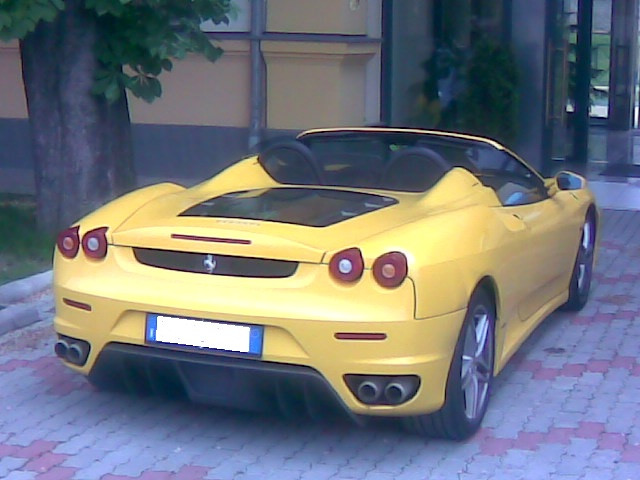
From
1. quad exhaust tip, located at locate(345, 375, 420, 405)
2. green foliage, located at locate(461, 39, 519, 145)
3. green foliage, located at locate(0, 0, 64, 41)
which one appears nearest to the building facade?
green foliage, located at locate(461, 39, 519, 145)

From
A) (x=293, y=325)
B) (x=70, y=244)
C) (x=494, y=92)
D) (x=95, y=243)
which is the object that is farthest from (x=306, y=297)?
(x=494, y=92)

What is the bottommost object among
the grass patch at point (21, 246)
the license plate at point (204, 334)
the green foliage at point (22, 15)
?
the grass patch at point (21, 246)

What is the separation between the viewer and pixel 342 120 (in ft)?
41.2

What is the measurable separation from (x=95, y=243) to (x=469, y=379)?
170 cm

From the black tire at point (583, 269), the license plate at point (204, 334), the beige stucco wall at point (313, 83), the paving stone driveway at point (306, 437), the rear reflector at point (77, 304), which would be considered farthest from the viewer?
the beige stucco wall at point (313, 83)

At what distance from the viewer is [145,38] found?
851 cm

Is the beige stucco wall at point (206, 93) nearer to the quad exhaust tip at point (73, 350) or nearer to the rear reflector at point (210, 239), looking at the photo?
the quad exhaust tip at point (73, 350)

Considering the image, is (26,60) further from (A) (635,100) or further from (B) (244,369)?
(A) (635,100)

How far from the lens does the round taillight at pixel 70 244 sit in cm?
532

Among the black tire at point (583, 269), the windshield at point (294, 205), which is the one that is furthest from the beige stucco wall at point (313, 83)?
the windshield at point (294, 205)

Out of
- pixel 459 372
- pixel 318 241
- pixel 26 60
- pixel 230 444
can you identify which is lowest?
pixel 230 444

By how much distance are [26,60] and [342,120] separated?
4.27 meters

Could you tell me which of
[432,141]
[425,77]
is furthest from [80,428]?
[425,77]

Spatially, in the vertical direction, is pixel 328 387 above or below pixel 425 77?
below
